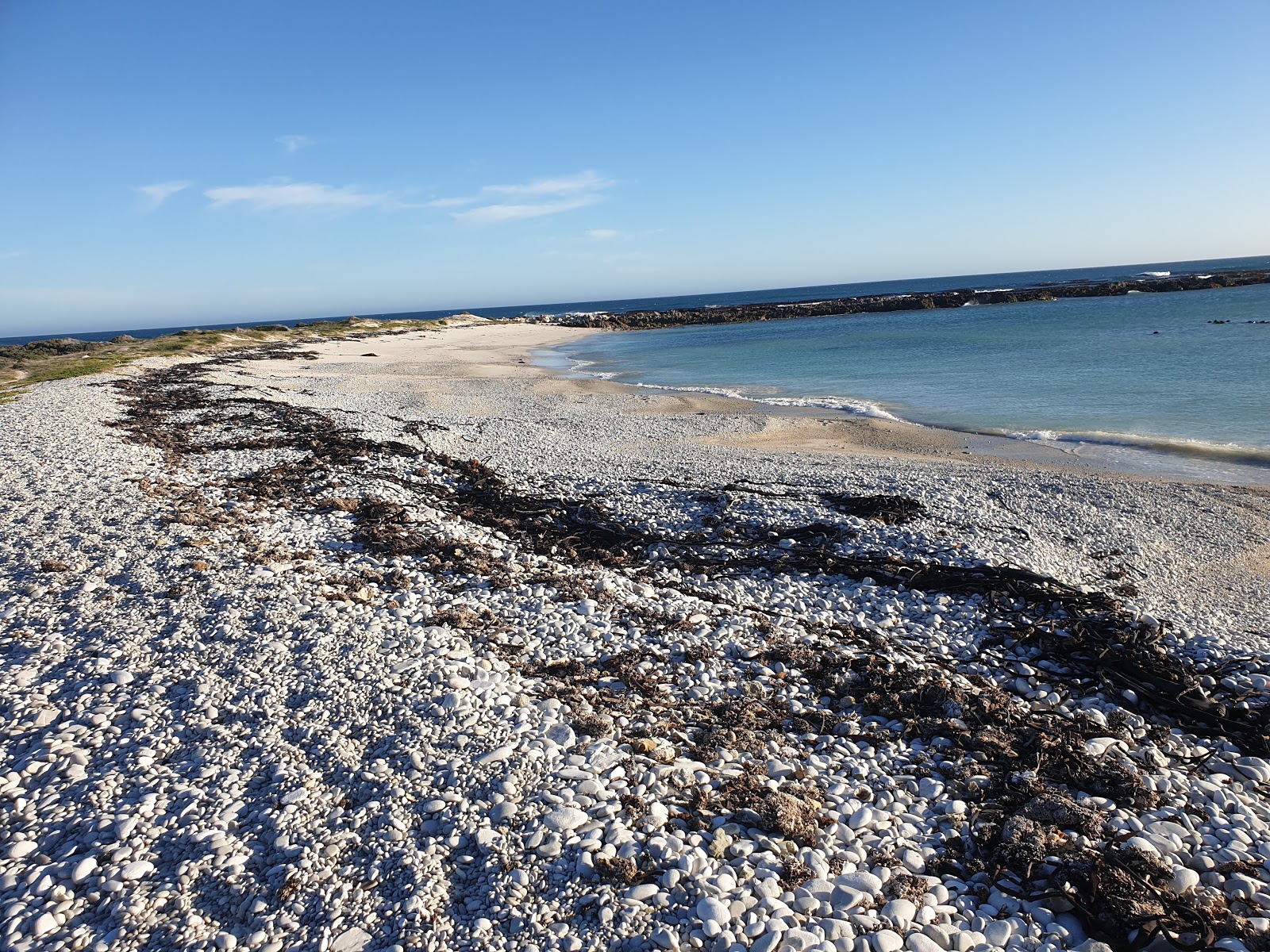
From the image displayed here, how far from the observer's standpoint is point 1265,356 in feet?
90.5

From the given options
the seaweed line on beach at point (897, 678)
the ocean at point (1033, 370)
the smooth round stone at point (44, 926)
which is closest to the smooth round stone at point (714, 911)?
the seaweed line on beach at point (897, 678)

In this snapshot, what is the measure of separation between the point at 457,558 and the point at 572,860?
5303 mm

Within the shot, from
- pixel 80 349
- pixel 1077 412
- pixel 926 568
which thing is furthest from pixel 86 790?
pixel 80 349

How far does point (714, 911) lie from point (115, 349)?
53.1 m

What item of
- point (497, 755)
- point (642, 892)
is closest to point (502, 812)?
point (497, 755)

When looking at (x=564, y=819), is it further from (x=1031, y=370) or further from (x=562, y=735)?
(x=1031, y=370)

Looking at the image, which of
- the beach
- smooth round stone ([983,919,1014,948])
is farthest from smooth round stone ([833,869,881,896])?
smooth round stone ([983,919,1014,948])

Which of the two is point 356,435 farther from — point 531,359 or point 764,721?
point 531,359

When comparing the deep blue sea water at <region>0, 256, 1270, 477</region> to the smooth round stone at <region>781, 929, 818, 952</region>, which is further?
the deep blue sea water at <region>0, 256, 1270, 477</region>

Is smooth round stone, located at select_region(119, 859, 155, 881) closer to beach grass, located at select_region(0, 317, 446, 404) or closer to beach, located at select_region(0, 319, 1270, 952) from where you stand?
beach, located at select_region(0, 319, 1270, 952)

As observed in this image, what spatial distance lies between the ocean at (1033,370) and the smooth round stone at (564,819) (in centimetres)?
1629

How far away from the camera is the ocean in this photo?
714 inches

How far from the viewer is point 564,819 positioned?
4.44 meters

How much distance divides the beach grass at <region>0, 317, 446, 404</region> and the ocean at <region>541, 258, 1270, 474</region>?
70.9ft
